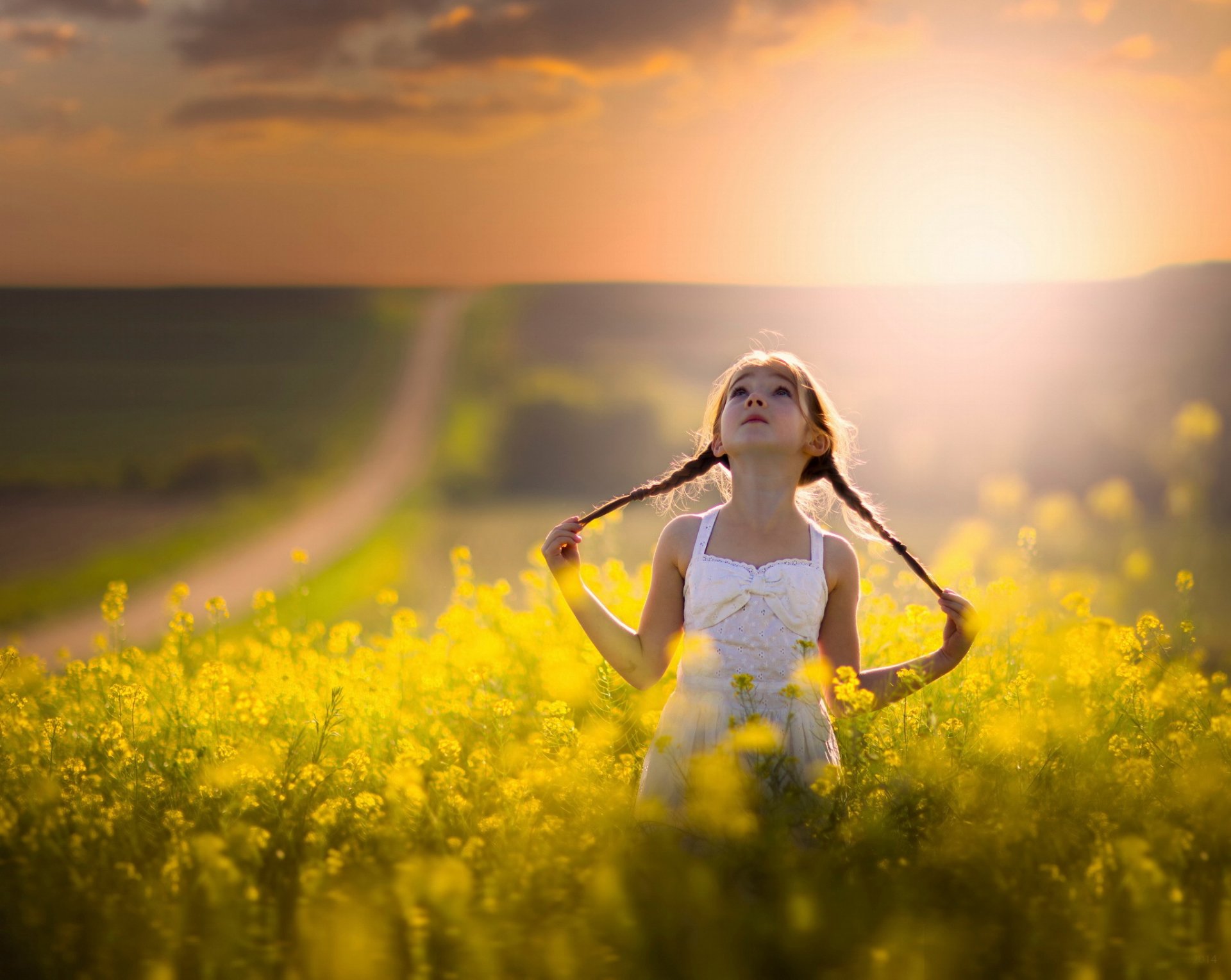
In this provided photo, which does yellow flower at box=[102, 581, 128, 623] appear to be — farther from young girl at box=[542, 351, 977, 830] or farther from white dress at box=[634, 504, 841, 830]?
white dress at box=[634, 504, 841, 830]

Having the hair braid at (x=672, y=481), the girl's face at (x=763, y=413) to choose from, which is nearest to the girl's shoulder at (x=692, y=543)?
the hair braid at (x=672, y=481)

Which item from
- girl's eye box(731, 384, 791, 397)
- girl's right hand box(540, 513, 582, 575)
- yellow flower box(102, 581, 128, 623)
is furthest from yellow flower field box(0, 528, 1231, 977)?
girl's eye box(731, 384, 791, 397)

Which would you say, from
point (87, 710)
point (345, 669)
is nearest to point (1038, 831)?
point (345, 669)

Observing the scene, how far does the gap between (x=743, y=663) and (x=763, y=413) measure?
0.76 m

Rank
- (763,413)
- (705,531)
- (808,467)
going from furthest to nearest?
(808,467) < (705,531) < (763,413)

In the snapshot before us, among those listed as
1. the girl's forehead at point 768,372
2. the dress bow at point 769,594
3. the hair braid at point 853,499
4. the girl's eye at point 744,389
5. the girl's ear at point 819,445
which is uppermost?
the girl's forehead at point 768,372

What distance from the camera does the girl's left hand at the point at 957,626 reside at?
3.23 m

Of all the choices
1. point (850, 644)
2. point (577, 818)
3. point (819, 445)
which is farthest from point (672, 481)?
point (577, 818)

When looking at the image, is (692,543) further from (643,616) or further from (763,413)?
(763,413)

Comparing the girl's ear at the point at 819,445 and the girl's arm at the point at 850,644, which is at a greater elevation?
the girl's ear at the point at 819,445

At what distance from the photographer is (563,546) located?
132 inches

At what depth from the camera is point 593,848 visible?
9.46ft

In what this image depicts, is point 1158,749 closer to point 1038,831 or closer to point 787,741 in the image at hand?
point 1038,831

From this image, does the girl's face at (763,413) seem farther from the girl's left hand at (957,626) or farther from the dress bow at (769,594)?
the girl's left hand at (957,626)
